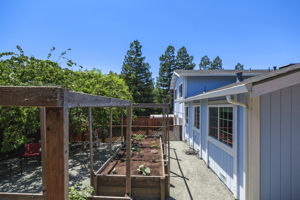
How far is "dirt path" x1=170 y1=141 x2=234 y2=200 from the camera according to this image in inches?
155

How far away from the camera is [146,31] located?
15367 mm

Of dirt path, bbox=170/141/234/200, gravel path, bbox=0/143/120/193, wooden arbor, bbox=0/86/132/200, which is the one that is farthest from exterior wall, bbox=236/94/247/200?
gravel path, bbox=0/143/120/193

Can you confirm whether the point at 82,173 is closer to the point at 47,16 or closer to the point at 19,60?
the point at 19,60

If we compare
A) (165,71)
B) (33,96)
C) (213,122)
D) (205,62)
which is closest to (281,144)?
(213,122)

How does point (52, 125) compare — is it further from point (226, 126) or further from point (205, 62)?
point (205, 62)

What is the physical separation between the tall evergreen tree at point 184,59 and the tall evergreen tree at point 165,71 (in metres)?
1.06

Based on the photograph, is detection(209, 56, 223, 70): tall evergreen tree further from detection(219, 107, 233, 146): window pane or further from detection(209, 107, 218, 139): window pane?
detection(219, 107, 233, 146): window pane

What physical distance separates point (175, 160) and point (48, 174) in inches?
252

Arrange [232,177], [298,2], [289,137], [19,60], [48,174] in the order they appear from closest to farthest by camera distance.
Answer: [48,174] → [289,137] → [232,177] → [19,60] → [298,2]

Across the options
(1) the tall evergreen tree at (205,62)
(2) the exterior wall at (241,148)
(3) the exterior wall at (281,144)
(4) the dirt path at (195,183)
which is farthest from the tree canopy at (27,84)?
(1) the tall evergreen tree at (205,62)

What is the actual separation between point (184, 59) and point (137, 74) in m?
10.8

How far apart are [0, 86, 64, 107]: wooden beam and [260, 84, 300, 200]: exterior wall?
345cm

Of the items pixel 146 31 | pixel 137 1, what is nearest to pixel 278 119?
pixel 137 1

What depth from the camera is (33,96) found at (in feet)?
2.69
